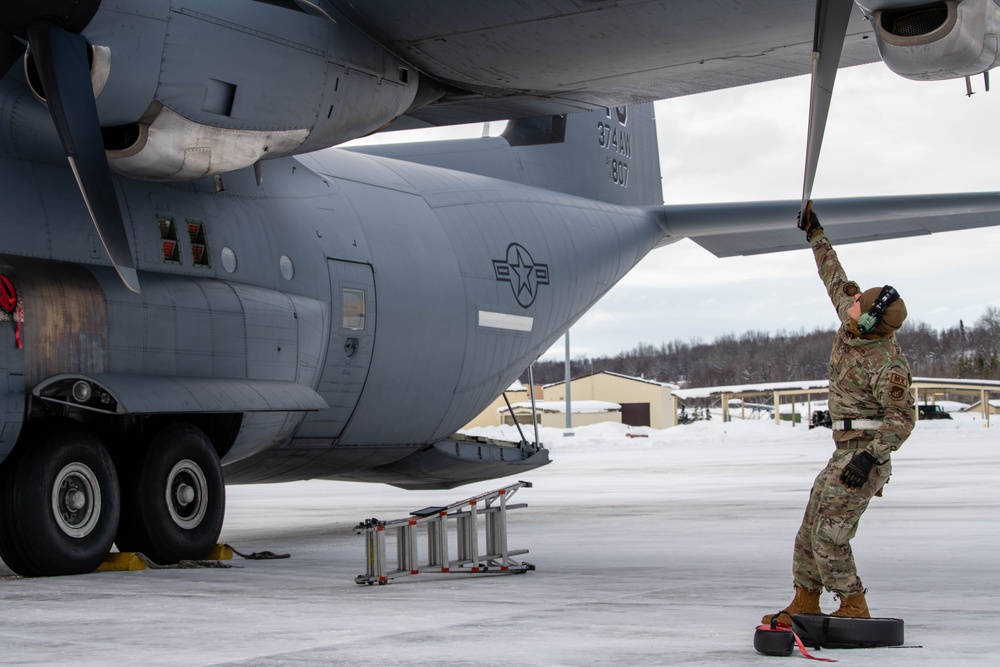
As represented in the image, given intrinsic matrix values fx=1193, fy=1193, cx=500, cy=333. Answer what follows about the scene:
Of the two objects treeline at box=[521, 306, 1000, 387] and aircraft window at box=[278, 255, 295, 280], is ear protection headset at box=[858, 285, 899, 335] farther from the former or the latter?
treeline at box=[521, 306, 1000, 387]

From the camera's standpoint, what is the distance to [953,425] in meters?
52.2

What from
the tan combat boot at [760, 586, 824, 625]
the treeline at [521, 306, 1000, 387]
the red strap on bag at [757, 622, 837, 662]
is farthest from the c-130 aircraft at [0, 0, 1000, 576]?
the treeline at [521, 306, 1000, 387]

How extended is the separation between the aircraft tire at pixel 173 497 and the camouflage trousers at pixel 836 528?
227 inches

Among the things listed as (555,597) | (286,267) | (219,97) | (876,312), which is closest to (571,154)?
(286,267)

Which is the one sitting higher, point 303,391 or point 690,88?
point 690,88

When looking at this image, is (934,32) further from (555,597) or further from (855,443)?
(555,597)

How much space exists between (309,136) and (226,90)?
90 centimetres

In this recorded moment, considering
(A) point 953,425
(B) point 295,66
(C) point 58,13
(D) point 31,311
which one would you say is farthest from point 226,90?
(A) point 953,425

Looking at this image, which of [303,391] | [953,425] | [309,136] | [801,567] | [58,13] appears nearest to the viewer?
[801,567]

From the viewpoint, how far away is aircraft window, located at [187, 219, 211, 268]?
1029cm

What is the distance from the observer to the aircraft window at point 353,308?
11641mm

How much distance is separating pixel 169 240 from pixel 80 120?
7.81ft

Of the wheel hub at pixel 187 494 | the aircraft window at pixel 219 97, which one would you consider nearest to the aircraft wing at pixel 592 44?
the aircraft window at pixel 219 97

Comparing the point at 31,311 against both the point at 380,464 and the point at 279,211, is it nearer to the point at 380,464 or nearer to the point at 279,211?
the point at 279,211
